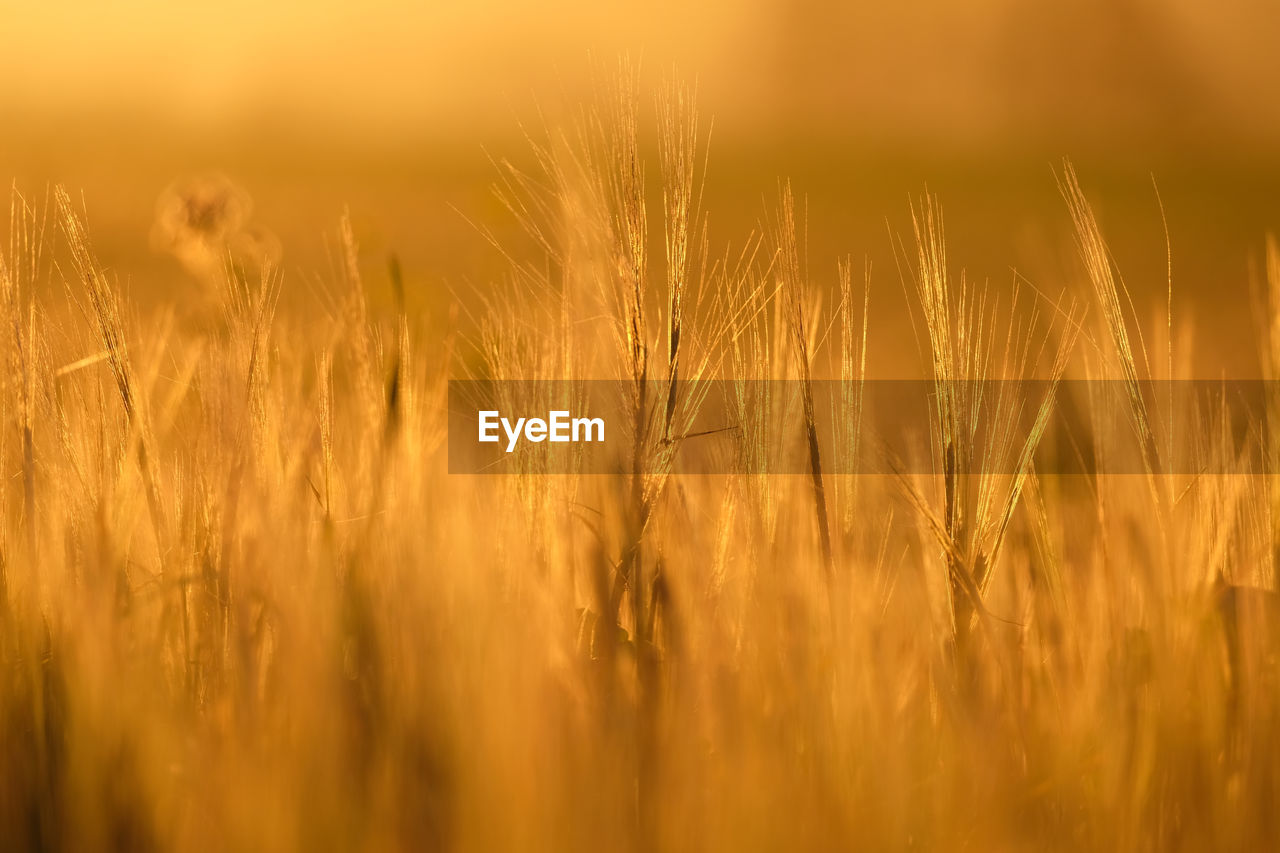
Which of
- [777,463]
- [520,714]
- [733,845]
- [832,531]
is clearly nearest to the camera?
[733,845]

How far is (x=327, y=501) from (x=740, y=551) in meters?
0.53

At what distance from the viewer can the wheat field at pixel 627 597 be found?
3.61 ft

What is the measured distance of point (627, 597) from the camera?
1.30 m

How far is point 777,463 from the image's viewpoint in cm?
137

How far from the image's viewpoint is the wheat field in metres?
1.10

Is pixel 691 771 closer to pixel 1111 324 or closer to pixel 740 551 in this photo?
pixel 740 551

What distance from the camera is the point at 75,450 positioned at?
138 cm

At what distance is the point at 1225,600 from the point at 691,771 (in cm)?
71

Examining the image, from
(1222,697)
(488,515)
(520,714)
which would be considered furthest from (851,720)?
(488,515)

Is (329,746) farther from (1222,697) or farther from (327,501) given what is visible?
(1222,697)

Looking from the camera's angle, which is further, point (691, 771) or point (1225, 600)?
point (1225, 600)

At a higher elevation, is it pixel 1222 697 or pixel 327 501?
pixel 327 501

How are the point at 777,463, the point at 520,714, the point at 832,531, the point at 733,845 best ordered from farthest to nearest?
the point at 777,463 → the point at 832,531 → the point at 520,714 → the point at 733,845

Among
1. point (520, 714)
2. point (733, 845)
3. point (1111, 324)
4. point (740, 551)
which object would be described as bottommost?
point (733, 845)
